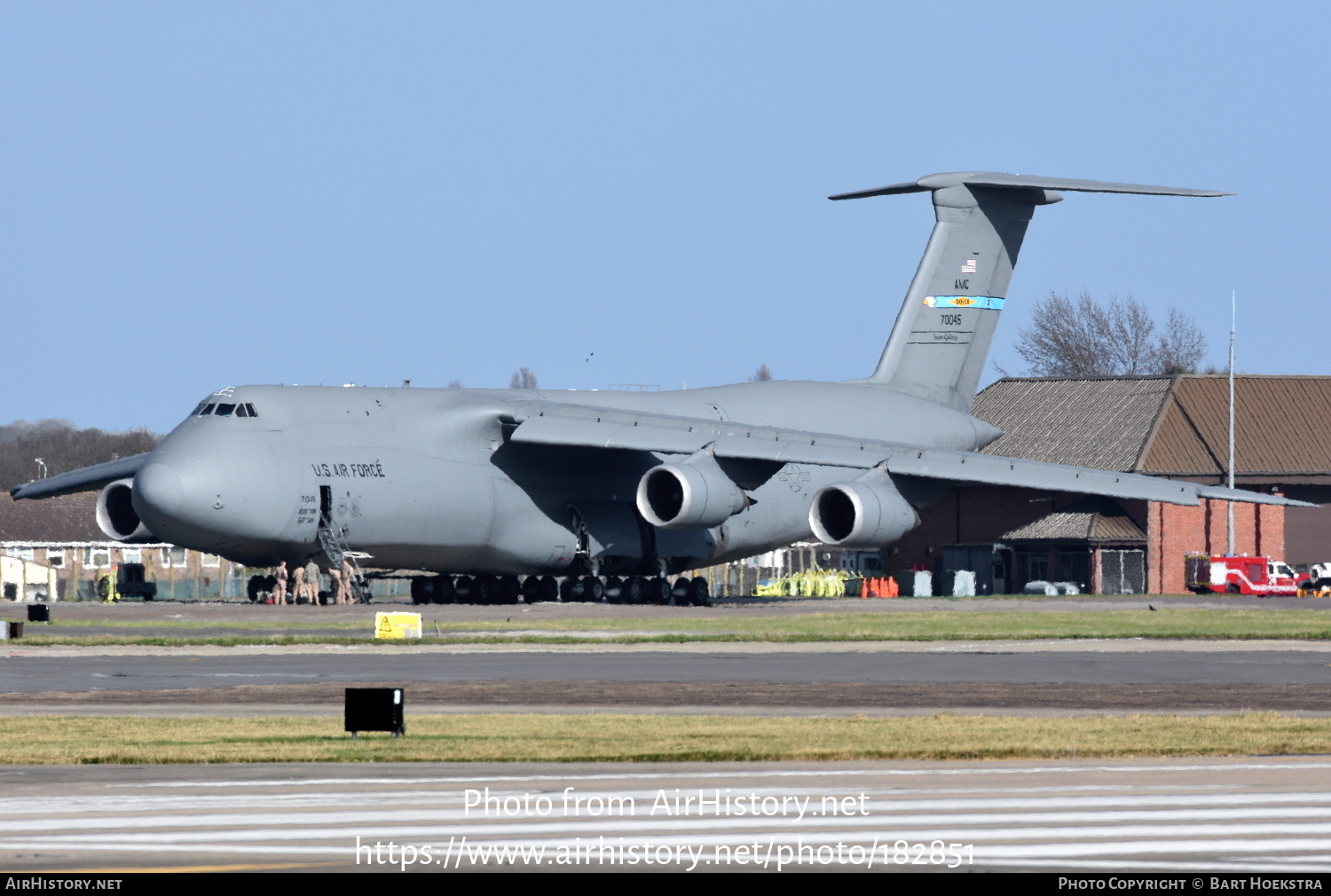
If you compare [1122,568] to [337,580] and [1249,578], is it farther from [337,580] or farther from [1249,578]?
[337,580]

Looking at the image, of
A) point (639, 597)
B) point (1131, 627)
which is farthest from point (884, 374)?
point (1131, 627)

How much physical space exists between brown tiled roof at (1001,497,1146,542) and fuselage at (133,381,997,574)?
10214mm

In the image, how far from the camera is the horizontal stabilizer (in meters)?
44.1

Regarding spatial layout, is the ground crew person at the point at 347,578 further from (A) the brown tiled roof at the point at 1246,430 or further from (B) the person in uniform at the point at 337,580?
(A) the brown tiled roof at the point at 1246,430

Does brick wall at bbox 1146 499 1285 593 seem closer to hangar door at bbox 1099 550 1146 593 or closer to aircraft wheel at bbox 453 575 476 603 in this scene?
hangar door at bbox 1099 550 1146 593

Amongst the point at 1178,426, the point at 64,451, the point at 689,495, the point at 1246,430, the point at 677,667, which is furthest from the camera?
the point at 64,451

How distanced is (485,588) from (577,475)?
3.44m

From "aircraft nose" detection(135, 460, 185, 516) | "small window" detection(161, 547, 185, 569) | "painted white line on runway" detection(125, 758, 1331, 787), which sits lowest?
"small window" detection(161, 547, 185, 569)

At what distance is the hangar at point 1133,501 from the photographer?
5725 centimetres

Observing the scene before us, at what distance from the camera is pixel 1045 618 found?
117 ft

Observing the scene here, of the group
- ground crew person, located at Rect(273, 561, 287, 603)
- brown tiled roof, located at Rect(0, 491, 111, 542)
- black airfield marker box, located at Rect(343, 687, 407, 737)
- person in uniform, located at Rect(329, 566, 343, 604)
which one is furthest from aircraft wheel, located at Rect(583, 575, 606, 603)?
brown tiled roof, located at Rect(0, 491, 111, 542)

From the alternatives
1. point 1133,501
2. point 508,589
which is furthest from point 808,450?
point 1133,501

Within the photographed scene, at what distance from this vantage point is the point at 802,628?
107 ft
